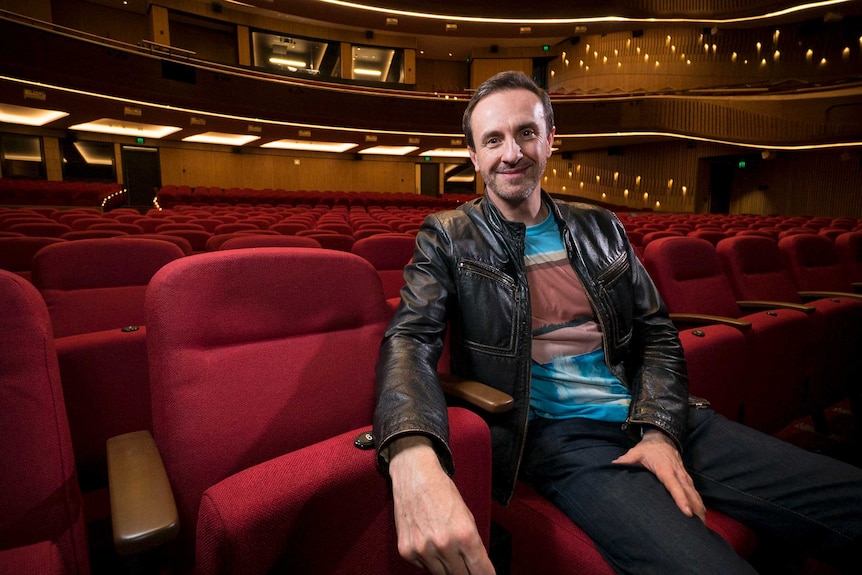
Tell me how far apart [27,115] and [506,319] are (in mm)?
14614

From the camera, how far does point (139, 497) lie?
677 millimetres

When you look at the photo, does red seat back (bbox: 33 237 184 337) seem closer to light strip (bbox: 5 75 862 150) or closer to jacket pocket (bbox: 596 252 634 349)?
jacket pocket (bbox: 596 252 634 349)

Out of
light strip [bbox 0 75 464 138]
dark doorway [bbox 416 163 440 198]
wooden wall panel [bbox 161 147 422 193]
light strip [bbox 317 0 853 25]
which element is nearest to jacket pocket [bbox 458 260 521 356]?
light strip [bbox 0 75 464 138]

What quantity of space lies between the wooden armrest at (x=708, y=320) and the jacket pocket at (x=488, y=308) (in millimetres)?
1032

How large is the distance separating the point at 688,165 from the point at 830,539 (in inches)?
580

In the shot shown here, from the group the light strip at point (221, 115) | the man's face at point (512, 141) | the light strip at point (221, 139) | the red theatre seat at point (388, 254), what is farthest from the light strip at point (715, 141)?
the man's face at point (512, 141)

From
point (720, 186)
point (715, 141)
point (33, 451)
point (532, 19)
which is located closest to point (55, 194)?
point (33, 451)

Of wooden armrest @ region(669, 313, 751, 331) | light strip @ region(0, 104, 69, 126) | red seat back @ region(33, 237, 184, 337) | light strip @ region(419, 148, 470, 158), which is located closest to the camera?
red seat back @ region(33, 237, 184, 337)

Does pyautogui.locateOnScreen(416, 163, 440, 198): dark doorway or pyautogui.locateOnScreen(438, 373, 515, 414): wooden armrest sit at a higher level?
pyautogui.locateOnScreen(416, 163, 440, 198): dark doorway

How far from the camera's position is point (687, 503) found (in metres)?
0.91

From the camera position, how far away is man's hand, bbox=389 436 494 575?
667mm

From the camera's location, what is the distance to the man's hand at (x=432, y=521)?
67cm

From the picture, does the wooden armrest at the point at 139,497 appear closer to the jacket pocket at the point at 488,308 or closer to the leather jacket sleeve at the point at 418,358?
the leather jacket sleeve at the point at 418,358

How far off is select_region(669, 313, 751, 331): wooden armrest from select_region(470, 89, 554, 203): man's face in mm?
1005
